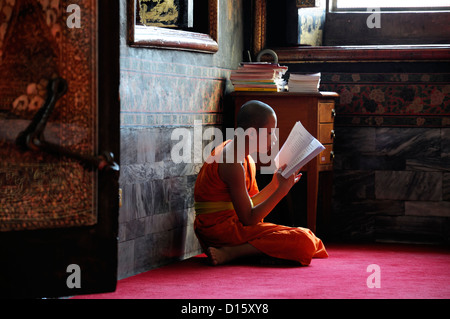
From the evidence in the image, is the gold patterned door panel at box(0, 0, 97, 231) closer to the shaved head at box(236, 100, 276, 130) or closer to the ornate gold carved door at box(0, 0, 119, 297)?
the ornate gold carved door at box(0, 0, 119, 297)

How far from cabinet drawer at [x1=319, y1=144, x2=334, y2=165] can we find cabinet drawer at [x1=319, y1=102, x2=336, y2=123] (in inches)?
6.9

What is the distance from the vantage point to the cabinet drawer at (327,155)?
187 inches

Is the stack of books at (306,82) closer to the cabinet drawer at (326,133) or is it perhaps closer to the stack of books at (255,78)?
the stack of books at (255,78)

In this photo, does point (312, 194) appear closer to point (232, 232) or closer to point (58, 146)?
point (232, 232)

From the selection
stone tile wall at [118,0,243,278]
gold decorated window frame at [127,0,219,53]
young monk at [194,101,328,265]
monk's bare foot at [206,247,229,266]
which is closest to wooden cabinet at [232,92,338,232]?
stone tile wall at [118,0,243,278]

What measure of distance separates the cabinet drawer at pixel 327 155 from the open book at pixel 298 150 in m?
0.84

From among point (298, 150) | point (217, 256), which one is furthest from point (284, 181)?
point (217, 256)

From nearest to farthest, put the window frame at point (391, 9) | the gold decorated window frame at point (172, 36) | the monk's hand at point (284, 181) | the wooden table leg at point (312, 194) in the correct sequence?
the gold decorated window frame at point (172, 36)
the monk's hand at point (284, 181)
the wooden table leg at point (312, 194)
the window frame at point (391, 9)

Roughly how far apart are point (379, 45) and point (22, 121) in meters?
3.22

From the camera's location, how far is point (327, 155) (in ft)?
15.8

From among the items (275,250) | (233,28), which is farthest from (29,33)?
(233,28)

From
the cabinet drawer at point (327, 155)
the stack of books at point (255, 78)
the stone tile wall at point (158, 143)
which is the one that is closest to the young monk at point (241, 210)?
the stone tile wall at point (158, 143)

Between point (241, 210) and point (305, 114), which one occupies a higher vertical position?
point (305, 114)

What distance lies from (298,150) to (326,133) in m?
0.96
